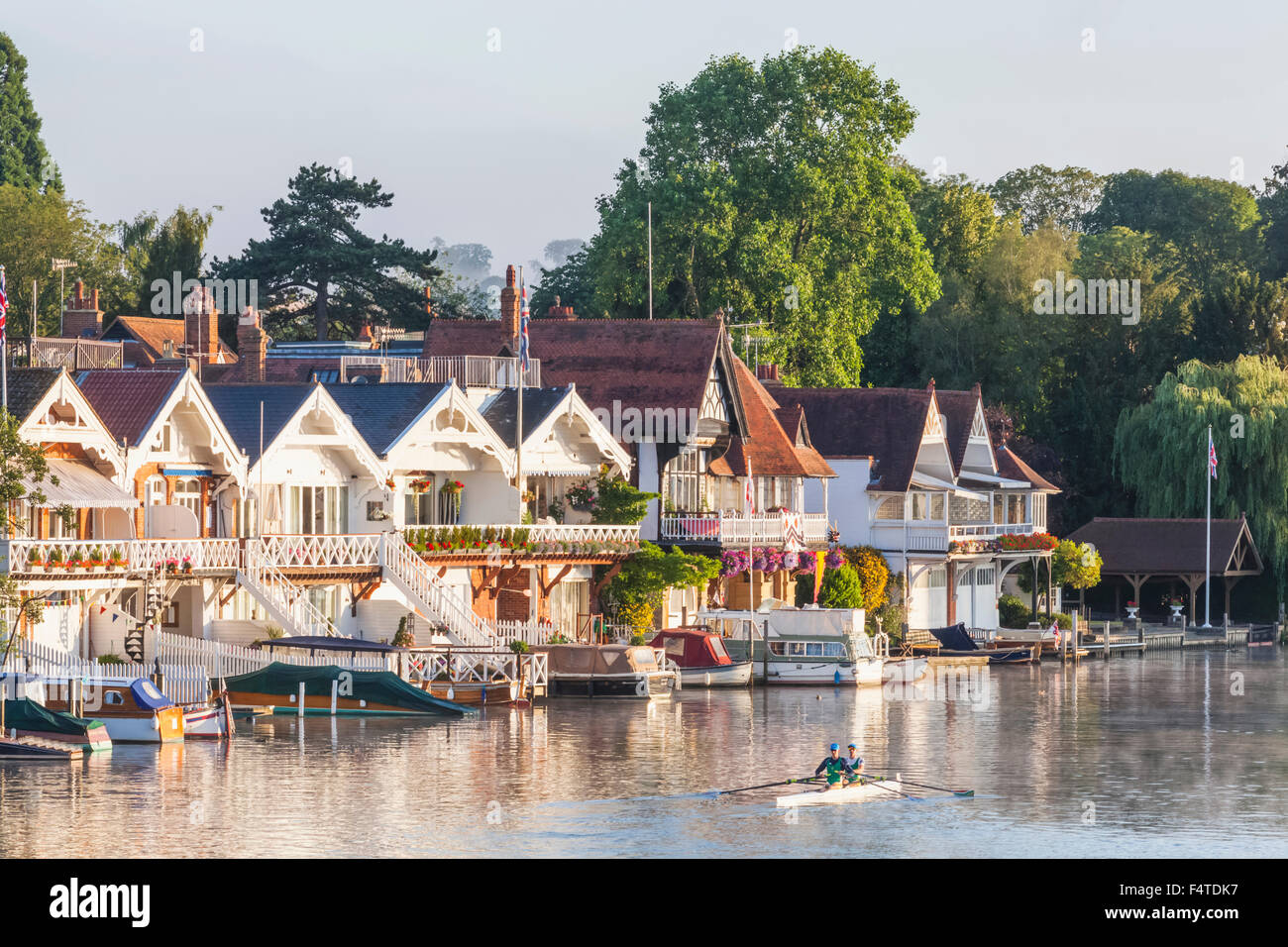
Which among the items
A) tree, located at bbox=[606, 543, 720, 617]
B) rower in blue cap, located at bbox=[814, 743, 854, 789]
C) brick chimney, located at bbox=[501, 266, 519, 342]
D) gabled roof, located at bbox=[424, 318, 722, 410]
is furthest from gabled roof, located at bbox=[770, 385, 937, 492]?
rower in blue cap, located at bbox=[814, 743, 854, 789]

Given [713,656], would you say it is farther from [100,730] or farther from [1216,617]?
[1216,617]

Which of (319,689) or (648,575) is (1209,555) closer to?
(648,575)

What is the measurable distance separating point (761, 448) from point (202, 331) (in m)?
20.5

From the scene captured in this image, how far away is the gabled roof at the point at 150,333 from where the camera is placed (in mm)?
94625

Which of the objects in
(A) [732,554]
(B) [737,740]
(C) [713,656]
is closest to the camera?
(B) [737,740]

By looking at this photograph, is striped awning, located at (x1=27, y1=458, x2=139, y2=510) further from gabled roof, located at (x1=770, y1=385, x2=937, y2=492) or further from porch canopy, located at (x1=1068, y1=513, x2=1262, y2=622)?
porch canopy, located at (x1=1068, y1=513, x2=1262, y2=622)

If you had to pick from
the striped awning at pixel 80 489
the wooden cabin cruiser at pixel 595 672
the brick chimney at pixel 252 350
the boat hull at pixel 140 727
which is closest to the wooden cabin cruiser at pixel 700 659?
the wooden cabin cruiser at pixel 595 672

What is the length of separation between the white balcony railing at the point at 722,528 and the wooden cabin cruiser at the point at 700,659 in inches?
263

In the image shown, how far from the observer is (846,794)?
4662 cm

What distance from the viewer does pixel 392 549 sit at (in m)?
66.2


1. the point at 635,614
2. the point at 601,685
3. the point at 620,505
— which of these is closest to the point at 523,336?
the point at 620,505
